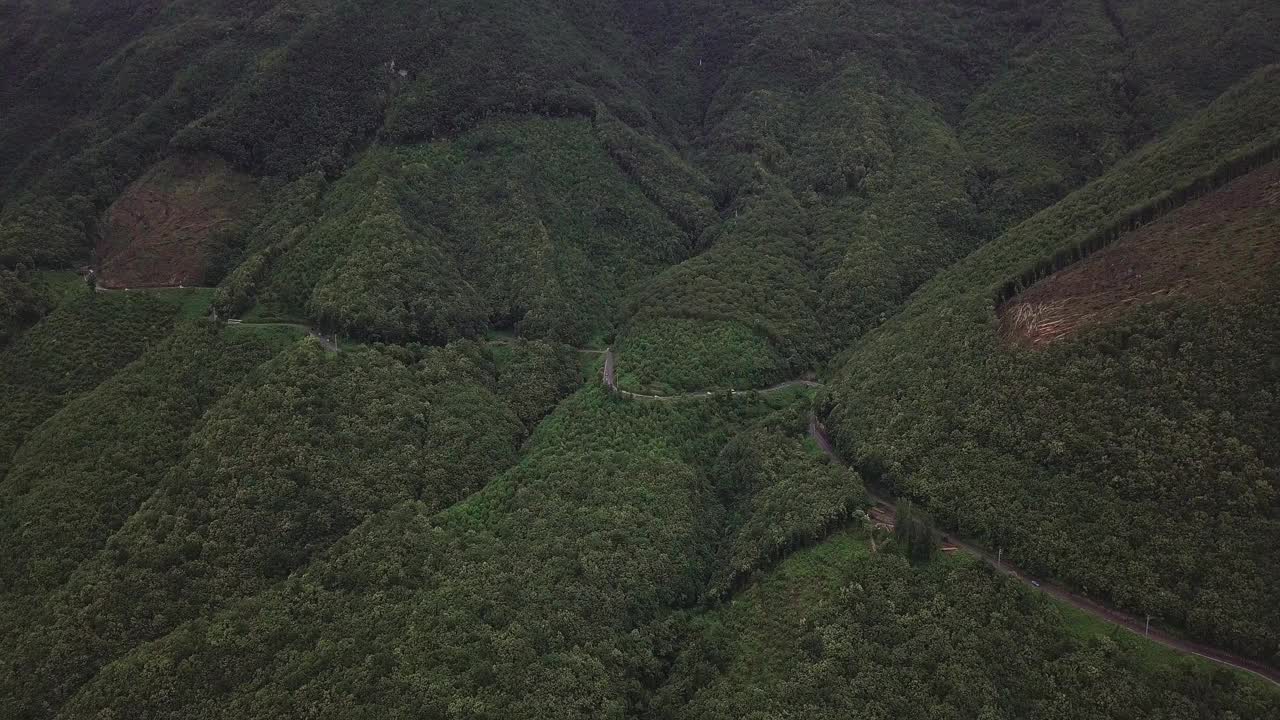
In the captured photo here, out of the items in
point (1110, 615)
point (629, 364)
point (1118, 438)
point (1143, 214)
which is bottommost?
point (629, 364)

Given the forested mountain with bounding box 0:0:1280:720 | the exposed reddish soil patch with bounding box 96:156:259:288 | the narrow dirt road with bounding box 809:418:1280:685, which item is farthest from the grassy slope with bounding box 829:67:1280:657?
the exposed reddish soil patch with bounding box 96:156:259:288

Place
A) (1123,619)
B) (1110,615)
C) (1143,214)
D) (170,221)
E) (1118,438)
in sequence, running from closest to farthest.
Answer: (1123,619) < (1110,615) < (1118,438) < (1143,214) < (170,221)

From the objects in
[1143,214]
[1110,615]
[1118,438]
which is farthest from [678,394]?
[1143,214]

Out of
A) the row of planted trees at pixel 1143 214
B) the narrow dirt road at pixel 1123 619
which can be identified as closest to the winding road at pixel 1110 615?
the narrow dirt road at pixel 1123 619

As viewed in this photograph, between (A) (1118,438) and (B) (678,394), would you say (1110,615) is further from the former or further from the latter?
(B) (678,394)

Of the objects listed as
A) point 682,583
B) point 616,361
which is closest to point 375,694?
point 682,583

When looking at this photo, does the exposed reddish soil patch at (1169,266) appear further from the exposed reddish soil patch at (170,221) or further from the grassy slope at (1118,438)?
the exposed reddish soil patch at (170,221)
